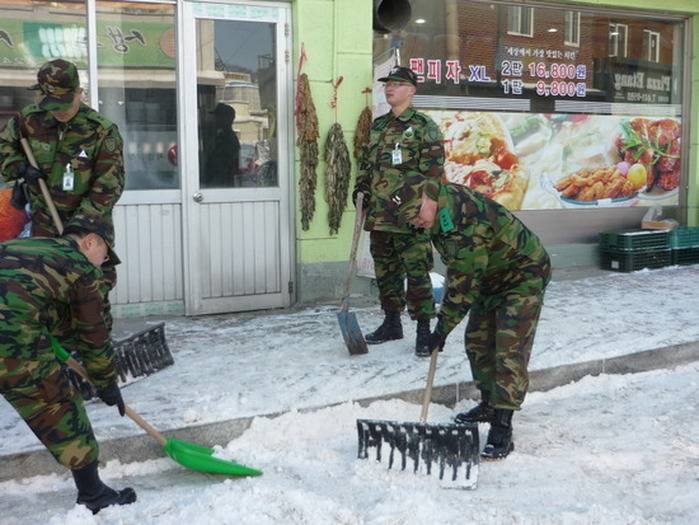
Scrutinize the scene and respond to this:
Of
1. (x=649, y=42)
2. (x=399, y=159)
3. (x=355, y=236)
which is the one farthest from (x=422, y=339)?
(x=649, y=42)

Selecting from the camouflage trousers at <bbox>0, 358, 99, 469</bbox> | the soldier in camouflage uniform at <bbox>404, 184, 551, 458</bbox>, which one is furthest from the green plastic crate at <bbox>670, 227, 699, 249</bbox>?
the camouflage trousers at <bbox>0, 358, 99, 469</bbox>

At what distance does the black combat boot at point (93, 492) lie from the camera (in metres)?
3.61

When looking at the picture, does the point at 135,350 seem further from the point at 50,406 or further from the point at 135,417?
the point at 50,406

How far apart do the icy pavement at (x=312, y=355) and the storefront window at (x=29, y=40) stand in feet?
7.47

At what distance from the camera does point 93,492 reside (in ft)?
12.0

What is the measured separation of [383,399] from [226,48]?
146 inches

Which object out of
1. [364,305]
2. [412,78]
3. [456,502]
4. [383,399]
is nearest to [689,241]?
[364,305]

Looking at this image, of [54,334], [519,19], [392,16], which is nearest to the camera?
[54,334]

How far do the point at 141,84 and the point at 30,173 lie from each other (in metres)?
2.33

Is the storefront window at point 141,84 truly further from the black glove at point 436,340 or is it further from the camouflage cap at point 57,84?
the black glove at point 436,340

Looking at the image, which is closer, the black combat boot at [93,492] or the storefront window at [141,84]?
the black combat boot at [93,492]

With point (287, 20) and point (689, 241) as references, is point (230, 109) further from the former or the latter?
point (689, 241)

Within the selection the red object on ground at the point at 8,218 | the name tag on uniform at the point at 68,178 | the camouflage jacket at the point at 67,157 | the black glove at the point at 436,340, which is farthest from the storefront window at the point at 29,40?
the black glove at the point at 436,340

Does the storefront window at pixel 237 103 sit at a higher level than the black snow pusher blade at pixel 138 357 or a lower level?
higher
